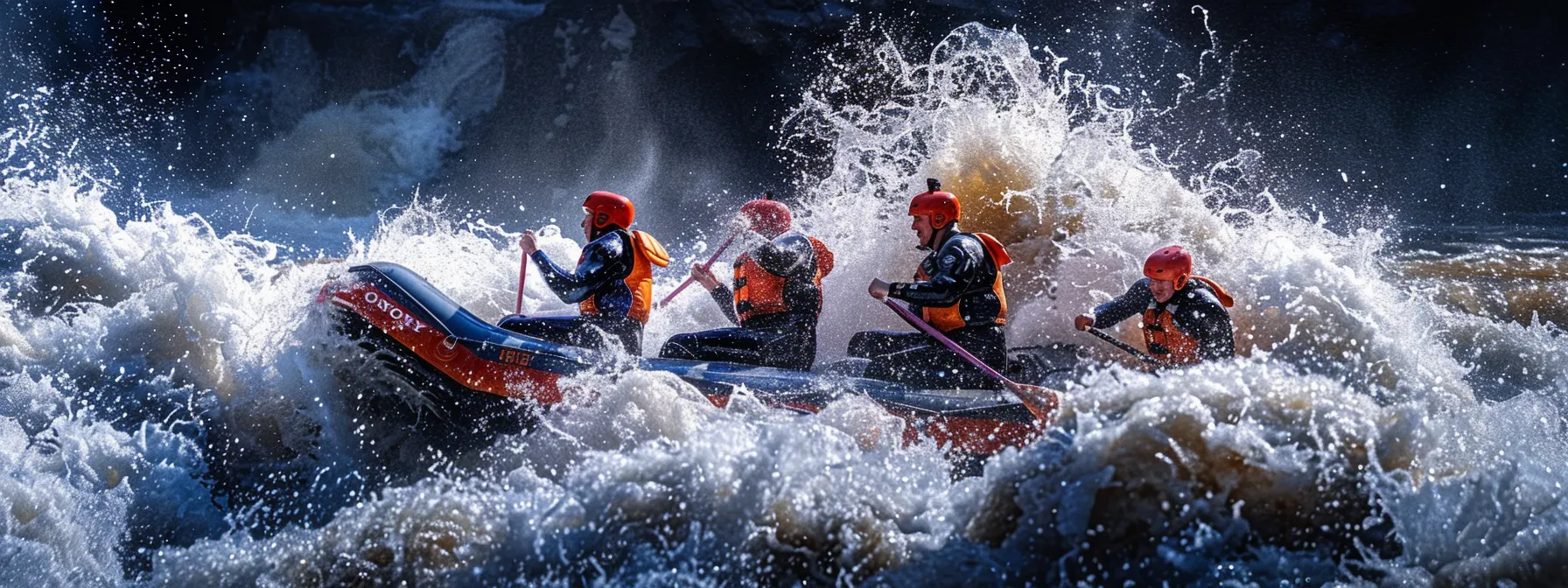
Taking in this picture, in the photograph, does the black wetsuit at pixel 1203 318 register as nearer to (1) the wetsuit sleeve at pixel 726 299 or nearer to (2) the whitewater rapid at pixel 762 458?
(2) the whitewater rapid at pixel 762 458

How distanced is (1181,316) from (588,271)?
2.81 meters

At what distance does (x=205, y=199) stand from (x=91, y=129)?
2.32 metres

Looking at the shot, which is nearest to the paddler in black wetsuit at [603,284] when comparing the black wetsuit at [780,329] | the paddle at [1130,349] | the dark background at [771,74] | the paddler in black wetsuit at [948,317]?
the black wetsuit at [780,329]

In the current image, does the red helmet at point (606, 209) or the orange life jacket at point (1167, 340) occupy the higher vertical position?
the red helmet at point (606, 209)

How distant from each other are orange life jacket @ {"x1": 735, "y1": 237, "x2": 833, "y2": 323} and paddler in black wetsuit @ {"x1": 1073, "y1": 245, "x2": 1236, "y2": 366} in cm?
142

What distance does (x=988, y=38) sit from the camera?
8664 mm

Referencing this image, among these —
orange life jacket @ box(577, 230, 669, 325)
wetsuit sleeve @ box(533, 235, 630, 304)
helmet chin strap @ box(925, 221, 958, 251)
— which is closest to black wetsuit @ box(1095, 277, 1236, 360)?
helmet chin strap @ box(925, 221, 958, 251)

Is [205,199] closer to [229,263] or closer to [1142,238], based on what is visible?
[229,263]

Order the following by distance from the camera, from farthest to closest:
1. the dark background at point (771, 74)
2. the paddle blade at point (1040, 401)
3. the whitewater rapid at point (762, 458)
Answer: the dark background at point (771, 74)
the paddle blade at point (1040, 401)
the whitewater rapid at point (762, 458)

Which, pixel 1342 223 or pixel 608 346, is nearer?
pixel 608 346

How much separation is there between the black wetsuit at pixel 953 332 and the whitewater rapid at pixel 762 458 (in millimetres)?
494

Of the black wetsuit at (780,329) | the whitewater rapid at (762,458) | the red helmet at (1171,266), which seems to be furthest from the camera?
the black wetsuit at (780,329)

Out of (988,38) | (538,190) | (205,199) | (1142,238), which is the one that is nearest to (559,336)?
(1142,238)

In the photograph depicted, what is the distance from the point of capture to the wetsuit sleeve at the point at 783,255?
197 inches
